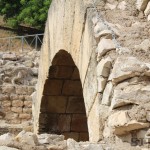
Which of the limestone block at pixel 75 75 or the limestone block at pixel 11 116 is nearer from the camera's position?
the limestone block at pixel 75 75

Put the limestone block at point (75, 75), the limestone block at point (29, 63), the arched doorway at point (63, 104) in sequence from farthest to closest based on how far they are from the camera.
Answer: the limestone block at point (29, 63)
the arched doorway at point (63, 104)
the limestone block at point (75, 75)

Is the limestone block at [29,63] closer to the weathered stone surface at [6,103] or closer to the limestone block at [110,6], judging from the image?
the weathered stone surface at [6,103]

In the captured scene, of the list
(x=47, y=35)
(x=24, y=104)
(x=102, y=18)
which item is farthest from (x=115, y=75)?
(x=24, y=104)

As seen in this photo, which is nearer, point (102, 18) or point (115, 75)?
point (115, 75)

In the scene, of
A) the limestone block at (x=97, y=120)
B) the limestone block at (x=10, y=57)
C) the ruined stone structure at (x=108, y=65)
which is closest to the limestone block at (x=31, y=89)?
the limestone block at (x=10, y=57)

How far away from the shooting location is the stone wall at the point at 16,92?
996 cm

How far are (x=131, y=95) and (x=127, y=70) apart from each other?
0.20 meters

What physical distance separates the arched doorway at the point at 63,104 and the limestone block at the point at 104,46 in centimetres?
278

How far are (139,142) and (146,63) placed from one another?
62 cm

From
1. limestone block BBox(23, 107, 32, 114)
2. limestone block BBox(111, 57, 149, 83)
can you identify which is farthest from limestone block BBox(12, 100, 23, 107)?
limestone block BBox(111, 57, 149, 83)

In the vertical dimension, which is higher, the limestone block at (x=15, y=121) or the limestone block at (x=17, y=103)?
the limestone block at (x=17, y=103)

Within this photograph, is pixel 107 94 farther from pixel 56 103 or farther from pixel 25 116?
pixel 25 116

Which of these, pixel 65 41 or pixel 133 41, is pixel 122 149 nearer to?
pixel 133 41

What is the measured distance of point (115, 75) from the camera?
3.19 metres
